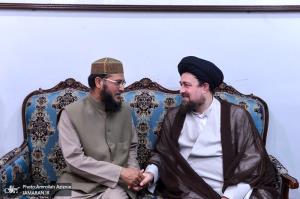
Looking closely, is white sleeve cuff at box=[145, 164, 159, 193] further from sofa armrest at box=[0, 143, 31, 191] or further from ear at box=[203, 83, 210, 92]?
sofa armrest at box=[0, 143, 31, 191]

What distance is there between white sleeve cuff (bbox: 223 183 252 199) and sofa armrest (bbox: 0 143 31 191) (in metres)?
1.33

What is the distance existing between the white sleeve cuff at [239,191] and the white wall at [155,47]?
92cm

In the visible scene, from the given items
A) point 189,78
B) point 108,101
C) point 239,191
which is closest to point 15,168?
point 108,101

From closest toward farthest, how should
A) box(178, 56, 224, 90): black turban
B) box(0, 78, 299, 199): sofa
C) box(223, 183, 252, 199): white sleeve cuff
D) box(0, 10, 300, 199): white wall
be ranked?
box(223, 183, 252, 199): white sleeve cuff, box(178, 56, 224, 90): black turban, box(0, 78, 299, 199): sofa, box(0, 10, 300, 199): white wall

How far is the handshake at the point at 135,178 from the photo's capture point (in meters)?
2.25

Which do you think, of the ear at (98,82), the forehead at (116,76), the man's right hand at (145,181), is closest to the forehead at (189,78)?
the forehead at (116,76)

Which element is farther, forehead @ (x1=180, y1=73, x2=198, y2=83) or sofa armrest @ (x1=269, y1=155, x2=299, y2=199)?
forehead @ (x1=180, y1=73, x2=198, y2=83)

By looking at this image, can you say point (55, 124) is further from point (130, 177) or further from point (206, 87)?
point (206, 87)

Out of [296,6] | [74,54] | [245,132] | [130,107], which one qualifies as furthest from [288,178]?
[74,54]

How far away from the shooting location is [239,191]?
2209mm

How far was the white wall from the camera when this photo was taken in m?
2.89

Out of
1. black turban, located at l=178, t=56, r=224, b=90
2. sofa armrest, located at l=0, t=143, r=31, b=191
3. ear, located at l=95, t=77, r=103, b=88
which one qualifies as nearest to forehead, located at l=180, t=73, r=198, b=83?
black turban, located at l=178, t=56, r=224, b=90

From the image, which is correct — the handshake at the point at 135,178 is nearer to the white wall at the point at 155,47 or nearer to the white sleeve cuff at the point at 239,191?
the white sleeve cuff at the point at 239,191

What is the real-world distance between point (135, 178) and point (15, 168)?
84 cm
